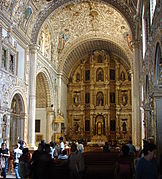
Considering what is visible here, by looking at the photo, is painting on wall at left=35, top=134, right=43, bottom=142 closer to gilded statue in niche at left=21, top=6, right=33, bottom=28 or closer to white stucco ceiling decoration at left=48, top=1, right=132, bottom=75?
white stucco ceiling decoration at left=48, top=1, right=132, bottom=75

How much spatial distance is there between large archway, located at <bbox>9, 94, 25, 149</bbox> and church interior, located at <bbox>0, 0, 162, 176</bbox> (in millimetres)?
38

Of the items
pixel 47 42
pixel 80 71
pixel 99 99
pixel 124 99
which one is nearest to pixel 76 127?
pixel 99 99

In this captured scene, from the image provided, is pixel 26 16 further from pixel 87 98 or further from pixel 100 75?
pixel 87 98

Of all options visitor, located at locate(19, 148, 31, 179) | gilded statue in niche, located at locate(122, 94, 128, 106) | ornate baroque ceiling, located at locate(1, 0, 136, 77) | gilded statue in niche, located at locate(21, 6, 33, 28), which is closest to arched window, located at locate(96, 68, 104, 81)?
ornate baroque ceiling, located at locate(1, 0, 136, 77)

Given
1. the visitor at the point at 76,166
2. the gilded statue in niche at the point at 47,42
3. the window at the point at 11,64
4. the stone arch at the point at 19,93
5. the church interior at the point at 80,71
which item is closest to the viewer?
the visitor at the point at 76,166

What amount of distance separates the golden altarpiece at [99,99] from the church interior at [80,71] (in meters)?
0.11

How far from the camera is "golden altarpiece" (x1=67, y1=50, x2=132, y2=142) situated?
31.5 metres

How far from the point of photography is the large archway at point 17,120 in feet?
60.3

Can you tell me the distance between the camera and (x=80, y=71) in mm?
33438

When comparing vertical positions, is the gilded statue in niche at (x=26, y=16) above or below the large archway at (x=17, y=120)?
above

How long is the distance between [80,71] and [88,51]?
2.47m

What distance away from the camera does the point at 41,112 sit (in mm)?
25516

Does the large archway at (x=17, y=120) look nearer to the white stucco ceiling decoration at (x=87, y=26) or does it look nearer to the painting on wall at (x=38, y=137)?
the painting on wall at (x=38, y=137)

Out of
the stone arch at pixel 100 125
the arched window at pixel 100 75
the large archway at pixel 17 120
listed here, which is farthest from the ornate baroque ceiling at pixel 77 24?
the stone arch at pixel 100 125
